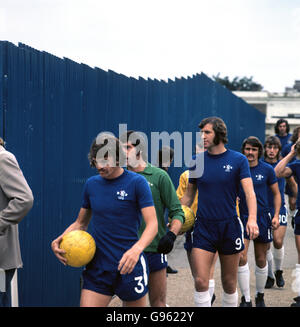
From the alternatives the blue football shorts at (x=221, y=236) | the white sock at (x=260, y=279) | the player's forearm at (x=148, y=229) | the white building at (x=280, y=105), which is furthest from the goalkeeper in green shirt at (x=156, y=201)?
the white building at (x=280, y=105)

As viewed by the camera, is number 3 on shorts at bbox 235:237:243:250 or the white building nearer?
number 3 on shorts at bbox 235:237:243:250

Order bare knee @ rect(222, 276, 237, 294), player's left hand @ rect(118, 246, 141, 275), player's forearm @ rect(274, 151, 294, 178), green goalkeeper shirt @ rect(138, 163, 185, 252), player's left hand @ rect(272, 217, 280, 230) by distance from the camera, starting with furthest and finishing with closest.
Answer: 1. player's forearm @ rect(274, 151, 294, 178)
2. player's left hand @ rect(272, 217, 280, 230)
3. bare knee @ rect(222, 276, 237, 294)
4. green goalkeeper shirt @ rect(138, 163, 185, 252)
5. player's left hand @ rect(118, 246, 141, 275)

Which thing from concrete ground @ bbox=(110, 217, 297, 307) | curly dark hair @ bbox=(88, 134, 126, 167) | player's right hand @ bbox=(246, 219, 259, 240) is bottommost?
concrete ground @ bbox=(110, 217, 297, 307)

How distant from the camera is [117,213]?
438cm

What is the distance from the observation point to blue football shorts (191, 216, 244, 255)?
19.3ft

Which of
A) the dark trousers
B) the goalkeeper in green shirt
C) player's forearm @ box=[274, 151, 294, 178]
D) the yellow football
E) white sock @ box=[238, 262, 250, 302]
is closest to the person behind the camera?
the yellow football

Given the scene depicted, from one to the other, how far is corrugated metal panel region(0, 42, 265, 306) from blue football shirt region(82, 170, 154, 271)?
130 centimetres

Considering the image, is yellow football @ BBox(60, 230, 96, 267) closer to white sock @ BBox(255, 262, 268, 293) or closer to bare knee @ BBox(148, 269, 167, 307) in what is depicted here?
bare knee @ BBox(148, 269, 167, 307)

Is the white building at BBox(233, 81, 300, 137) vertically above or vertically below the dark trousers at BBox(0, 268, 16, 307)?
above

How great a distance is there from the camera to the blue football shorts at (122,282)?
4398mm

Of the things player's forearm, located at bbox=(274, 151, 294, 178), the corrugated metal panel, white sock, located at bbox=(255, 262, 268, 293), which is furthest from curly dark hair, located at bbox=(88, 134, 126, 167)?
player's forearm, located at bbox=(274, 151, 294, 178)

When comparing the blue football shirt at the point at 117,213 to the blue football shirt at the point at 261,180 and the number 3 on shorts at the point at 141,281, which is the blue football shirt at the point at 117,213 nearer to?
the number 3 on shorts at the point at 141,281
